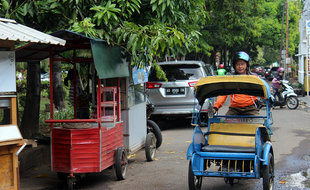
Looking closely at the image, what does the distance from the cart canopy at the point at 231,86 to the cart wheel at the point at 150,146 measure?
1.89 metres

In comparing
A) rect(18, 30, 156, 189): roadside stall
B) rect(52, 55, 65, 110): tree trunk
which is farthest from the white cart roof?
rect(52, 55, 65, 110): tree trunk

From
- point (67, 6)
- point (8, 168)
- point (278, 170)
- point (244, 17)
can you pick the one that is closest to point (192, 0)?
point (67, 6)

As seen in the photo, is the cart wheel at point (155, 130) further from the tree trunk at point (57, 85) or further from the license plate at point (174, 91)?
the tree trunk at point (57, 85)

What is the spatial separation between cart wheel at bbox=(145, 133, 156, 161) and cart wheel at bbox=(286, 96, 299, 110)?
10948mm

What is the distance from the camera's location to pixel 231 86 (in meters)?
5.36

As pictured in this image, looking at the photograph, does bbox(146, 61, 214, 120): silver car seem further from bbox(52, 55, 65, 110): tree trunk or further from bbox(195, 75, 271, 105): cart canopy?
bbox(195, 75, 271, 105): cart canopy

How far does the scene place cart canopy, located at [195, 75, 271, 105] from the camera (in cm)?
473

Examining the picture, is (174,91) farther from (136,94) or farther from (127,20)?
(127,20)

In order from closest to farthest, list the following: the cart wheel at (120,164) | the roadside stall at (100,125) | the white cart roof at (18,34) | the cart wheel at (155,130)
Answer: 1. the white cart roof at (18,34)
2. the roadside stall at (100,125)
3. the cart wheel at (120,164)
4. the cart wheel at (155,130)

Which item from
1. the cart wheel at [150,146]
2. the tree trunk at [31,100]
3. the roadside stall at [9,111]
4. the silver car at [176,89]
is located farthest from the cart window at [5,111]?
the silver car at [176,89]

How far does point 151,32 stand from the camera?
571 centimetres

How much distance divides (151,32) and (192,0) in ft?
6.49

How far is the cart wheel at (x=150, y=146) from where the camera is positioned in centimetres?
710

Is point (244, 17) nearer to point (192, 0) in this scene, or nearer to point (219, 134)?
point (192, 0)
